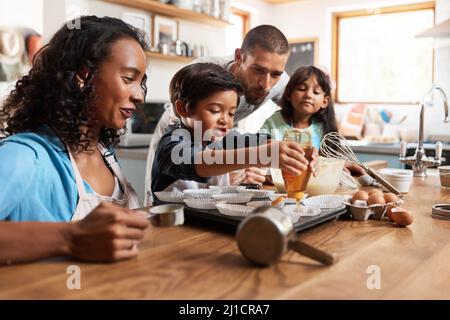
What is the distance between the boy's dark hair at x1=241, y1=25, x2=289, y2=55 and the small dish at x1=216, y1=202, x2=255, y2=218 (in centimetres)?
126

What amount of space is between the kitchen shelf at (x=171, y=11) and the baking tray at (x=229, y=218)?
2.49 m

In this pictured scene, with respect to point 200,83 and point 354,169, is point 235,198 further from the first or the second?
point 354,169

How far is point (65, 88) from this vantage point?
1.09m

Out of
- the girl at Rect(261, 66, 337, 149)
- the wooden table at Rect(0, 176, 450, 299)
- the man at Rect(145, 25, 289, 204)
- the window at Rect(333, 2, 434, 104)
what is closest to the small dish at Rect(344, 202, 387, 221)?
the wooden table at Rect(0, 176, 450, 299)

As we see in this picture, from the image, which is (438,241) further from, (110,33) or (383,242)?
(110,33)

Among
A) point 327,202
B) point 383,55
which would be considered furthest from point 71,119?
point 383,55

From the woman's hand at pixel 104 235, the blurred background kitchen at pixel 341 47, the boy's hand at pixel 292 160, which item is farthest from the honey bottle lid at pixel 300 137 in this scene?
the blurred background kitchen at pixel 341 47

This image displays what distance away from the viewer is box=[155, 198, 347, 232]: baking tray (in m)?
0.93

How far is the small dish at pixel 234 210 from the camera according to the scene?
37.6 inches

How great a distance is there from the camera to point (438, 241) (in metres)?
0.93

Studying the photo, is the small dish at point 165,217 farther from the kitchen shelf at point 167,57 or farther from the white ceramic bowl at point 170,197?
the kitchen shelf at point 167,57

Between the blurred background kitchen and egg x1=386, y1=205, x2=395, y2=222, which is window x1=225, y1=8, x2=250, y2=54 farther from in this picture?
egg x1=386, y1=205, x2=395, y2=222

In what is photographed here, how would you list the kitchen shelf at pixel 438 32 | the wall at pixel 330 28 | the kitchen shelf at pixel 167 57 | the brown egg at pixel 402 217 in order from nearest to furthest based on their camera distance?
the brown egg at pixel 402 217 → the kitchen shelf at pixel 167 57 → the kitchen shelf at pixel 438 32 → the wall at pixel 330 28
